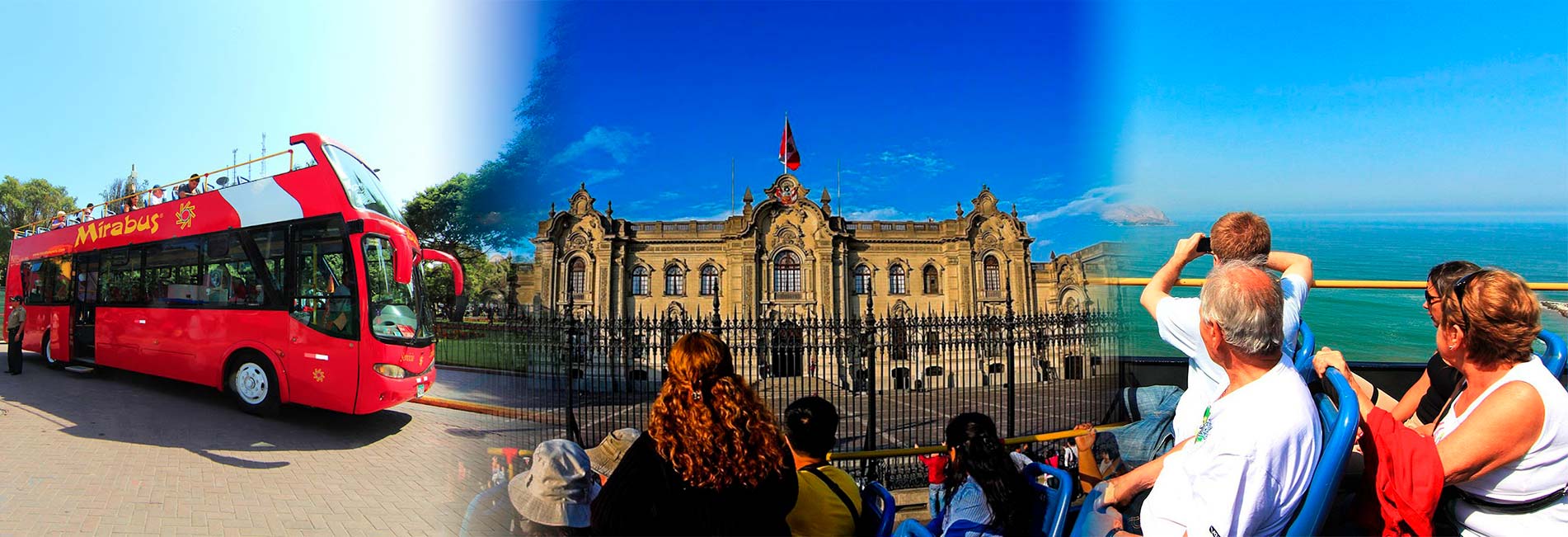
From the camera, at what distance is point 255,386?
1.83m

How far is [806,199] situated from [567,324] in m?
7.21

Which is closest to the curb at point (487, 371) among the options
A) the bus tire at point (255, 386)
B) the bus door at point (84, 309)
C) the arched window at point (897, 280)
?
the bus tire at point (255, 386)

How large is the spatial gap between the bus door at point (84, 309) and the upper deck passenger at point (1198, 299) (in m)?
3.24

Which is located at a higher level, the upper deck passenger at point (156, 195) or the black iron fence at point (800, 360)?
the upper deck passenger at point (156, 195)

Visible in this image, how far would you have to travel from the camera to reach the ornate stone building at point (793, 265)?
2.42 m

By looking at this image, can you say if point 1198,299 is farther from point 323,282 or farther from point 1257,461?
point 323,282

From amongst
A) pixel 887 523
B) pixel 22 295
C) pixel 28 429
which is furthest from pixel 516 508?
pixel 22 295

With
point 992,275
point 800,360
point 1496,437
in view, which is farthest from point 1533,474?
point 992,275

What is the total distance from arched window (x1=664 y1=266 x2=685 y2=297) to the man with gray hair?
15.4ft

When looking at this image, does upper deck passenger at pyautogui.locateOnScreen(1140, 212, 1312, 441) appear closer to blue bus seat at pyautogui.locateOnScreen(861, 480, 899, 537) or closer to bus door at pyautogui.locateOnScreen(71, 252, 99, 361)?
blue bus seat at pyautogui.locateOnScreen(861, 480, 899, 537)

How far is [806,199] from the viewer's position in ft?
30.7

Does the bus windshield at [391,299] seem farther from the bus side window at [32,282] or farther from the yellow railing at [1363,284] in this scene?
the yellow railing at [1363,284]

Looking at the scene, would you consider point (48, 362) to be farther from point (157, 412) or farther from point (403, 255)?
point (403, 255)

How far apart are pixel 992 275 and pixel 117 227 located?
239 inches
